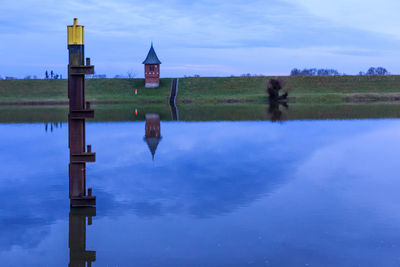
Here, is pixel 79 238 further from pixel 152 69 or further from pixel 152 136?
pixel 152 69

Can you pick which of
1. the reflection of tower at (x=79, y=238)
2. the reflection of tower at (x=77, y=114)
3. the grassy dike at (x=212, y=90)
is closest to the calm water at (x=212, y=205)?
the reflection of tower at (x=79, y=238)

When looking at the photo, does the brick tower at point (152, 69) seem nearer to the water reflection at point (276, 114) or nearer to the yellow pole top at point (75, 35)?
the water reflection at point (276, 114)

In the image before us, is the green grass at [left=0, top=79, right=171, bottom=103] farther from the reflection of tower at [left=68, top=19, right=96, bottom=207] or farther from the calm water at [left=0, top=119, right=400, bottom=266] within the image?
the reflection of tower at [left=68, top=19, right=96, bottom=207]

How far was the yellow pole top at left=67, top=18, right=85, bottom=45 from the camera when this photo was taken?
38.9 feet

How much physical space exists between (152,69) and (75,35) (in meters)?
74.4

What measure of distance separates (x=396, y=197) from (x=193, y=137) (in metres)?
14.2

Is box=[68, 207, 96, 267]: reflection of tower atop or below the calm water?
below

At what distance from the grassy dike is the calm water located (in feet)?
180

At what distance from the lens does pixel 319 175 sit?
14586 millimetres

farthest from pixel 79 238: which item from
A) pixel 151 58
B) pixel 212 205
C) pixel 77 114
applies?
pixel 151 58

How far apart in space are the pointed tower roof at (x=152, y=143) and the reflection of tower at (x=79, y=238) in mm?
8024

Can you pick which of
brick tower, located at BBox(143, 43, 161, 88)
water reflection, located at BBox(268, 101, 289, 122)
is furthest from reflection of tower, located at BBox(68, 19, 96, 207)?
brick tower, located at BBox(143, 43, 161, 88)

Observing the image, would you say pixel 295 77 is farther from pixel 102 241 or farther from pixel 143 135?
pixel 102 241

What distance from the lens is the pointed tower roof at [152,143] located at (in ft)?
65.9
